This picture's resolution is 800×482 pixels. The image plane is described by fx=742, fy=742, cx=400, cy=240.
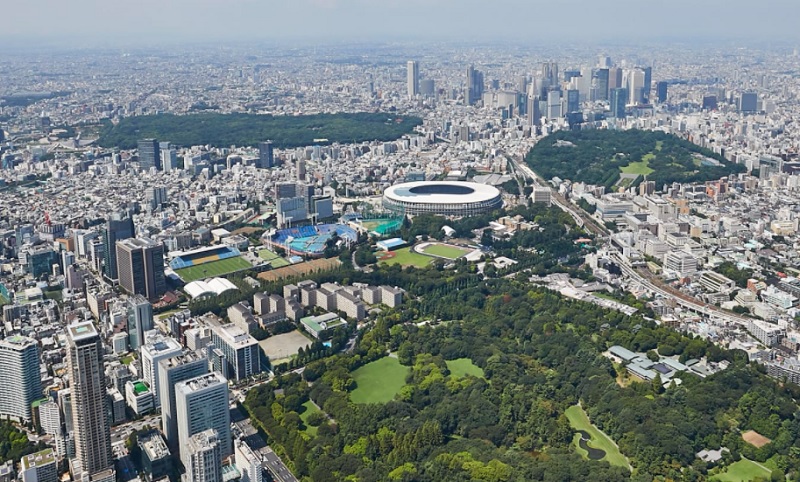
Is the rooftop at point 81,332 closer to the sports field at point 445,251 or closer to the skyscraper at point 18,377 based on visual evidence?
the skyscraper at point 18,377

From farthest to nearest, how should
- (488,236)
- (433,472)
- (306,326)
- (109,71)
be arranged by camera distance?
(109,71)
(488,236)
(306,326)
(433,472)

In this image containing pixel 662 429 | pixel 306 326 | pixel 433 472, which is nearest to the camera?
pixel 433 472

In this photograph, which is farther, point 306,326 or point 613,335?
point 306,326

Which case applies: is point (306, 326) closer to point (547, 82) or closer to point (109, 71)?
point (547, 82)

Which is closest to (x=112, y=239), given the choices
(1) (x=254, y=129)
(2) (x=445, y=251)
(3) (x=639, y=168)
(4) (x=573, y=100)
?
(2) (x=445, y=251)

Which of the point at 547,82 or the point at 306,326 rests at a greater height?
the point at 547,82

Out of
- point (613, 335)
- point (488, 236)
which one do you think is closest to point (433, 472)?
point (613, 335)
